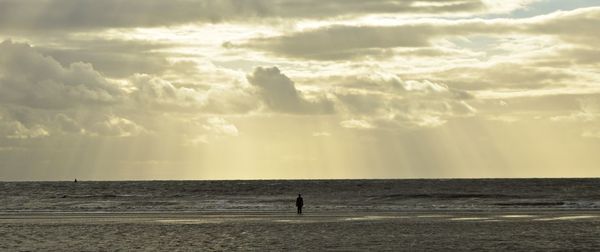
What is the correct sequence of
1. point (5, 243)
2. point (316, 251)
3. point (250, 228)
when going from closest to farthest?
point (316, 251) < point (5, 243) < point (250, 228)

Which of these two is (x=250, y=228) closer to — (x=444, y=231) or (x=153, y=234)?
(x=153, y=234)

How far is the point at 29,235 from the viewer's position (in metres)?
46.2

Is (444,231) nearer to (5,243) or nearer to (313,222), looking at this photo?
(313,222)

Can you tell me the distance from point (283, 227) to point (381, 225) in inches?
261

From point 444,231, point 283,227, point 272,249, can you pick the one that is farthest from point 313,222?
point 272,249

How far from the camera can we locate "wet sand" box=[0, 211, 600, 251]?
38438 millimetres

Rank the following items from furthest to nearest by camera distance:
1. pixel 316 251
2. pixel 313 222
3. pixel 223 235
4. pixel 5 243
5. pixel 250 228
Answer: pixel 313 222 → pixel 250 228 → pixel 223 235 → pixel 5 243 → pixel 316 251

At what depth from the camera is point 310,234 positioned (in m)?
45.8

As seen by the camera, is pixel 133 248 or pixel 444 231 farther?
pixel 444 231

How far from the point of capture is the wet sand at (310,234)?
38438mm

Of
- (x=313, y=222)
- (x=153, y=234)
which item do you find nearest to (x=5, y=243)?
(x=153, y=234)

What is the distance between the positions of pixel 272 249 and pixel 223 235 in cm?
864

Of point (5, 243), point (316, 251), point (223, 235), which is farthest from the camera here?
point (223, 235)

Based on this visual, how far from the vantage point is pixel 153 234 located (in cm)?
4675
